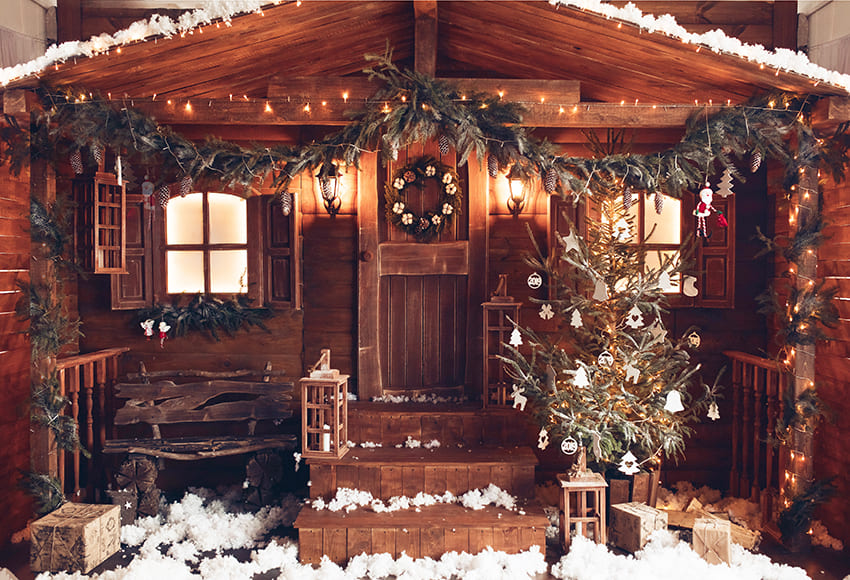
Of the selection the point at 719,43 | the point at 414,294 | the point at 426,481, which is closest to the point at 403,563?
the point at 426,481

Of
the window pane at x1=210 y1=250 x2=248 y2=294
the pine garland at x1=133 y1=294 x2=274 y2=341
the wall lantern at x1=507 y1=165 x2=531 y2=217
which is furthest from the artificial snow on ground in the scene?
the wall lantern at x1=507 y1=165 x2=531 y2=217

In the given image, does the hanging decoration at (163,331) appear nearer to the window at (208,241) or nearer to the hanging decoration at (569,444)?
the window at (208,241)

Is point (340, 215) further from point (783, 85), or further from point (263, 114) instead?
point (783, 85)

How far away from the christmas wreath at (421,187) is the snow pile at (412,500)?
2504 millimetres

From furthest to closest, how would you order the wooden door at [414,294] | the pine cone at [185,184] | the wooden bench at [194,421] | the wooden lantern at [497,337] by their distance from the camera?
the wooden door at [414,294] < the wooden lantern at [497,337] < the wooden bench at [194,421] < the pine cone at [185,184]

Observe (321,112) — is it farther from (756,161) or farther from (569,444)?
(756,161)

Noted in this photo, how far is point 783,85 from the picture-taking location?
501 cm

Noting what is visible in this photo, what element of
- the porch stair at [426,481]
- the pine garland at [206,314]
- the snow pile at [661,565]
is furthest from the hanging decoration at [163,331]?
the snow pile at [661,565]

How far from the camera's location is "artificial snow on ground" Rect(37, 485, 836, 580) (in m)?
4.59

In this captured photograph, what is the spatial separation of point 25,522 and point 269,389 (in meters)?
2.33

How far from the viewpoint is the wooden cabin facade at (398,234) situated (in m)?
5.42

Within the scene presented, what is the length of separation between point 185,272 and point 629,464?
15.1 ft

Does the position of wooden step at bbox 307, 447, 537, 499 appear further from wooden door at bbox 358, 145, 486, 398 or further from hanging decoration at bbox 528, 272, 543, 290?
hanging decoration at bbox 528, 272, 543, 290

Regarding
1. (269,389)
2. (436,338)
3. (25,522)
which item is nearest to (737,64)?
(436,338)
